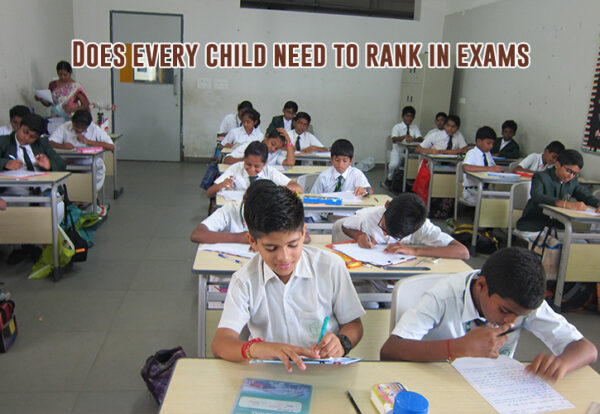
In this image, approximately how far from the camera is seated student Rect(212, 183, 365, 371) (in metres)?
1.33

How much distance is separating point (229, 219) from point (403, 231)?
2.88 ft

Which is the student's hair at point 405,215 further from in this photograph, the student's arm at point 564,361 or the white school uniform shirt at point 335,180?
the white school uniform shirt at point 335,180

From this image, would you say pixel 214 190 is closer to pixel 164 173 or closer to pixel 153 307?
pixel 153 307

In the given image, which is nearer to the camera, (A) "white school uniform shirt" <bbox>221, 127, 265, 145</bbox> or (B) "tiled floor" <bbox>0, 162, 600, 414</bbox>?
(B) "tiled floor" <bbox>0, 162, 600, 414</bbox>

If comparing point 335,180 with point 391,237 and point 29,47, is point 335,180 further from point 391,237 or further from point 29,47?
point 29,47

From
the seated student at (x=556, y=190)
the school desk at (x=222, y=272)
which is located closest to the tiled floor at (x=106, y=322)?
the school desk at (x=222, y=272)

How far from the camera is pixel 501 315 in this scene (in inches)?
49.8

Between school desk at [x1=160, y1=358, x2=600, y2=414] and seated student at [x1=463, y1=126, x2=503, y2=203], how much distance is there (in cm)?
379

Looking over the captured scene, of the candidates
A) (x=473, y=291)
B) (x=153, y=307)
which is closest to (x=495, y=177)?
(x=153, y=307)

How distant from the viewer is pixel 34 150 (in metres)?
3.97

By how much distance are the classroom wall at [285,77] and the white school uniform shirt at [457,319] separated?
264 inches

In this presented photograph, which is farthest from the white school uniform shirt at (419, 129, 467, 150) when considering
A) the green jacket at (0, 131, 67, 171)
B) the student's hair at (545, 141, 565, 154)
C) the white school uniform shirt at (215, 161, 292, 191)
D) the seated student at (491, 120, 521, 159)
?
the green jacket at (0, 131, 67, 171)

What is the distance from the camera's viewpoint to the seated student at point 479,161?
491 cm

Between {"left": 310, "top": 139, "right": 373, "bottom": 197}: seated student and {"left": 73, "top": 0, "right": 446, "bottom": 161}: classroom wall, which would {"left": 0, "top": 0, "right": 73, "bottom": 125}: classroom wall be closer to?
{"left": 73, "top": 0, "right": 446, "bottom": 161}: classroom wall
